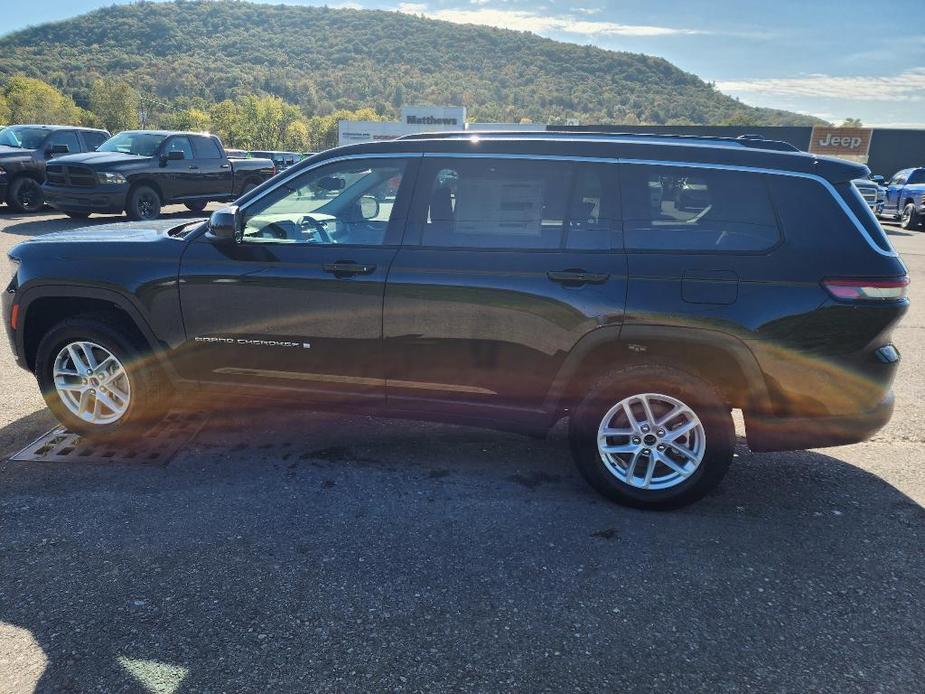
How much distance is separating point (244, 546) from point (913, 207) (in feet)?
71.4

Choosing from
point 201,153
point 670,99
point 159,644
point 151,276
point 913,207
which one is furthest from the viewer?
point 670,99

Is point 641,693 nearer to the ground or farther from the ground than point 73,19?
nearer to the ground

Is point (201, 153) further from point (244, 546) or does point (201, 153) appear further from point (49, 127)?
point (244, 546)

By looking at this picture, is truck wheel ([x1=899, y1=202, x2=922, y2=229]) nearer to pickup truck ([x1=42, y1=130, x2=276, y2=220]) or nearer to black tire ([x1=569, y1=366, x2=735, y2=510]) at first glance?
pickup truck ([x1=42, y1=130, x2=276, y2=220])

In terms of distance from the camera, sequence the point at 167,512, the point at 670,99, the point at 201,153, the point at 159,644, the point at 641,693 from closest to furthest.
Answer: the point at 641,693, the point at 159,644, the point at 167,512, the point at 201,153, the point at 670,99

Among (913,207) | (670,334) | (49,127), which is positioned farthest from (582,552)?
(913,207)

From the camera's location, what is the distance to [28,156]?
1399 cm

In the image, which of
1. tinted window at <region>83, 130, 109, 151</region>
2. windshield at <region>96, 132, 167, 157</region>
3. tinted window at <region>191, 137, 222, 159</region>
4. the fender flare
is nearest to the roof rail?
the fender flare

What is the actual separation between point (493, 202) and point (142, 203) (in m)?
11.9

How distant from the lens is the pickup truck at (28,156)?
549 inches

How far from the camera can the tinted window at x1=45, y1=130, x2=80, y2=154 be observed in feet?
47.1

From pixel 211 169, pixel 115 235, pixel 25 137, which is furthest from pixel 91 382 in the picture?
pixel 25 137

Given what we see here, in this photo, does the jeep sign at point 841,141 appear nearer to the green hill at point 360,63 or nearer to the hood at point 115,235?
the hood at point 115,235

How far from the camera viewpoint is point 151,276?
3805 millimetres
